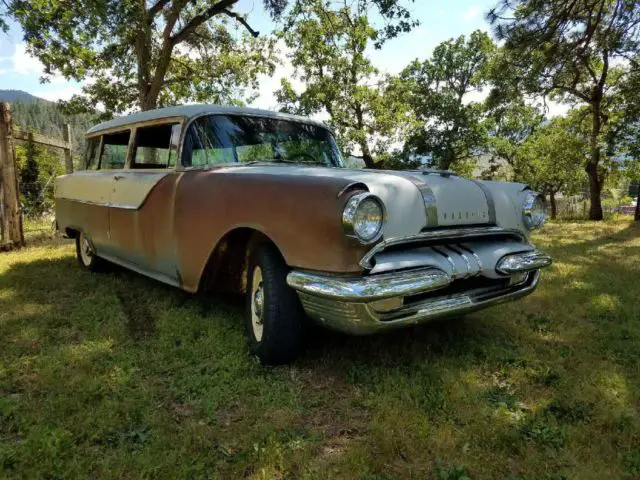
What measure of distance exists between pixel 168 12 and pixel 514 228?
1239cm

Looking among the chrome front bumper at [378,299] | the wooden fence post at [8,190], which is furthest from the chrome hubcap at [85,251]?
the chrome front bumper at [378,299]

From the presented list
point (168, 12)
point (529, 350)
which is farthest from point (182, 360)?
point (168, 12)

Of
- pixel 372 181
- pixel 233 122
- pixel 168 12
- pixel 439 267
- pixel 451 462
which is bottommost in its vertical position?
pixel 451 462

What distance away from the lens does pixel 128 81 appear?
570 inches

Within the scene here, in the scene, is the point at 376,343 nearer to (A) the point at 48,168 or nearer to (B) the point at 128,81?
(B) the point at 128,81

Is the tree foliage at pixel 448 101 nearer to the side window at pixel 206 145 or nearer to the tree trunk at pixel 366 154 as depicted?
the tree trunk at pixel 366 154

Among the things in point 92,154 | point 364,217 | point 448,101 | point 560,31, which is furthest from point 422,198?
point 448,101

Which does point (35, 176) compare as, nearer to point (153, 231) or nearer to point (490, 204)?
point (153, 231)

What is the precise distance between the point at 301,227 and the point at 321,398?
924 millimetres

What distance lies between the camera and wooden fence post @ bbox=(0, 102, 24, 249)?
7020 millimetres

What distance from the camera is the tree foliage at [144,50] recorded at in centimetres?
790

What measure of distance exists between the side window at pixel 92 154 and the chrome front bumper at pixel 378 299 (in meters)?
3.73

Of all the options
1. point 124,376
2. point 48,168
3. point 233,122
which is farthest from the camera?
point 48,168

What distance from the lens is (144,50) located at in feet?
39.8
